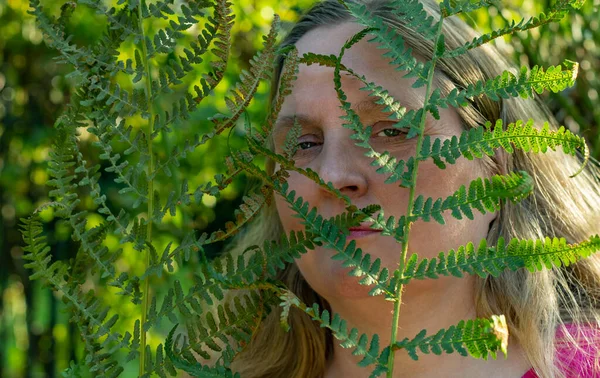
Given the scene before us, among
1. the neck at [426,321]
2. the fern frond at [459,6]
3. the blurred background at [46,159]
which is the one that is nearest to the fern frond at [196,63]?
the fern frond at [459,6]

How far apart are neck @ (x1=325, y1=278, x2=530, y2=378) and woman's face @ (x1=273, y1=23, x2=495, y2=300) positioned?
2.0 inches

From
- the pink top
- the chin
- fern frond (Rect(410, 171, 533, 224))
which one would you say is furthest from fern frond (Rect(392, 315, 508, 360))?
the pink top

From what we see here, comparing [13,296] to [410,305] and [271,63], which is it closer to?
[410,305]

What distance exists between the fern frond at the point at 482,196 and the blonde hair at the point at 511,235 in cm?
72

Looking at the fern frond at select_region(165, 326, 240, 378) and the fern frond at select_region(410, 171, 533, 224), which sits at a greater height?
the fern frond at select_region(410, 171, 533, 224)

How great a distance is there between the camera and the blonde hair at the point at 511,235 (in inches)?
65.8

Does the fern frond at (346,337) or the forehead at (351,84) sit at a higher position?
the forehead at (351,84)

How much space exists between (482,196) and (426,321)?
806mm

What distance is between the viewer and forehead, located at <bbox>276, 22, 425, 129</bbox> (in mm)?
1432

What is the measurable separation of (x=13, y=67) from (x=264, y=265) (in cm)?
332

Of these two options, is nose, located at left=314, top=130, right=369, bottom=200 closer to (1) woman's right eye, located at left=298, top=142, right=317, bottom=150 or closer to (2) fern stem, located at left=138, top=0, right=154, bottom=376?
(1) woman's right eye, located at left=298, top=142, right=317, bottom=150

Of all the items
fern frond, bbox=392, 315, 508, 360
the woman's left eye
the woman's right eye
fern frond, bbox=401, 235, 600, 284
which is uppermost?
the woman's left eye

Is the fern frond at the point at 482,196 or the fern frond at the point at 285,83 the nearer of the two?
the fern frond at the point at 482,196

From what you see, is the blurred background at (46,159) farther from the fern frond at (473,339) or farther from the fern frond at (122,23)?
the fern frond at (473,339)
